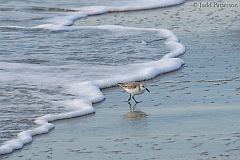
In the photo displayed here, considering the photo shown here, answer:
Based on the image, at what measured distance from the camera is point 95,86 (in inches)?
456

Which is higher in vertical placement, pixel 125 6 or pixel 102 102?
pixel 125 6

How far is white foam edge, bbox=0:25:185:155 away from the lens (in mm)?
9098

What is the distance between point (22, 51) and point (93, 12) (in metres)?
5.39

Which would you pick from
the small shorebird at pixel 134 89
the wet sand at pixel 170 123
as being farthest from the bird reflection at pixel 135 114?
the small shorebird at pixel 134 89

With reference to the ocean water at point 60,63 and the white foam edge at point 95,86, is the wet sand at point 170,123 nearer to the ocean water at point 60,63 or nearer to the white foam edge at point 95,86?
the white foam edge at point 95,86

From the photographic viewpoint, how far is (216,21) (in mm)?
17359

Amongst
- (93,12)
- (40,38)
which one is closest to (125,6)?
(93,12)

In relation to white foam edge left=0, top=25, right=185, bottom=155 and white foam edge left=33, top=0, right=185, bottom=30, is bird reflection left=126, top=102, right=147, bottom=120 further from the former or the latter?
white foam edge left=33, top=0, right=185, bottom=30

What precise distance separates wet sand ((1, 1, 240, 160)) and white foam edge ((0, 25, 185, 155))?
10cm

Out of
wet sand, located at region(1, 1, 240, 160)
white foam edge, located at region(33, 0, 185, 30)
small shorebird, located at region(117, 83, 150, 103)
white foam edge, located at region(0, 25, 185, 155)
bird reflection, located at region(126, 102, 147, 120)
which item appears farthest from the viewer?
white foam edge, located at region(33, 0, 185, 30)

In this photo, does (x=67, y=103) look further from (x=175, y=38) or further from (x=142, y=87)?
(x=175, y=38)

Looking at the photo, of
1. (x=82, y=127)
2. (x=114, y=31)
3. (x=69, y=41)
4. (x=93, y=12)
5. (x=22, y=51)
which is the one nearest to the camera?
(x=82, y=127)

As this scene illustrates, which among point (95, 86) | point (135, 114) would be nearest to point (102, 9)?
point (95, 86)

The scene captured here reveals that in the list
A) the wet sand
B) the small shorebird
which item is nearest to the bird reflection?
the wet sand
